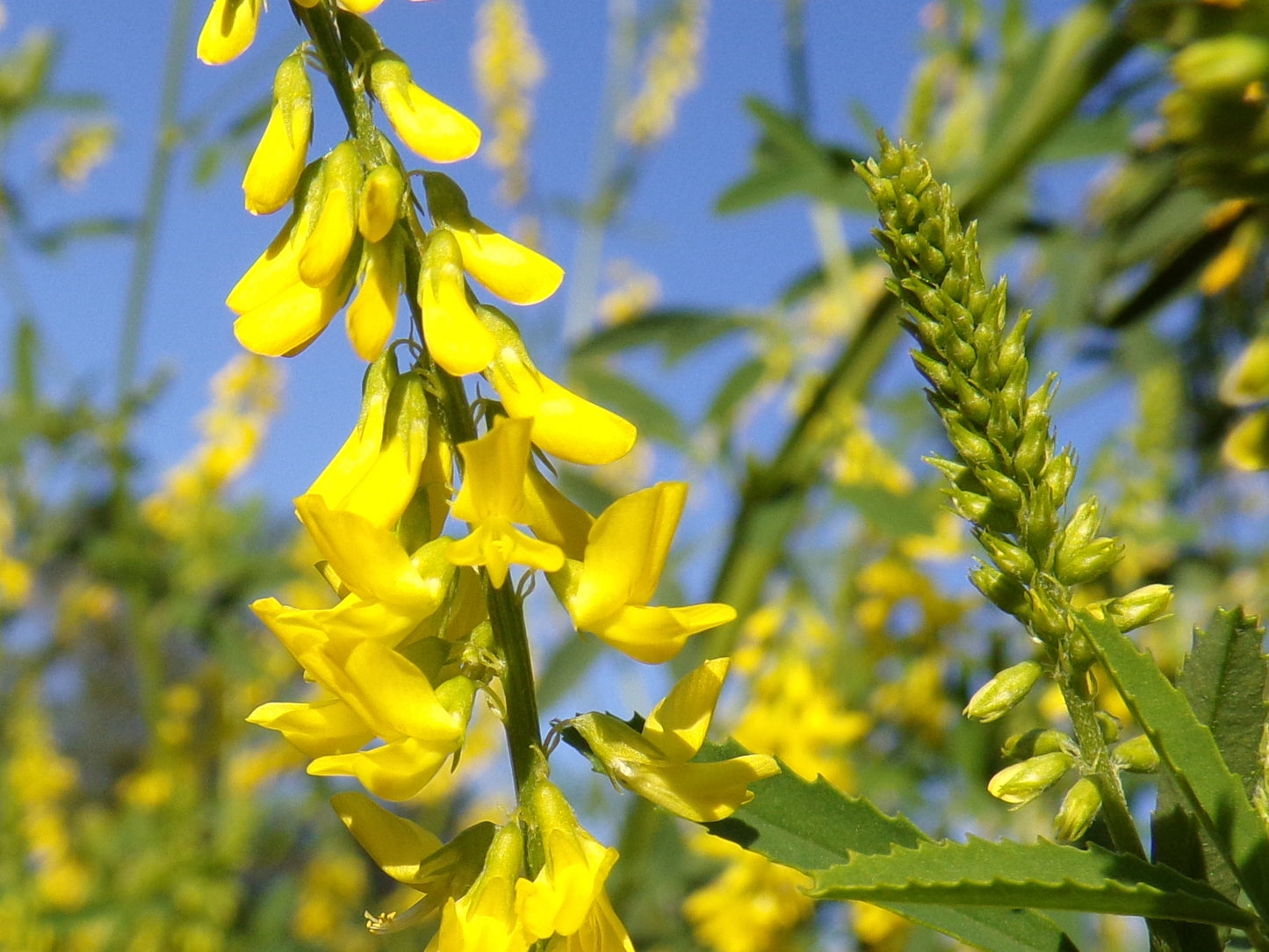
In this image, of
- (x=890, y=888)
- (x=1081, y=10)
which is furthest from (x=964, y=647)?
(x=890, y=888)

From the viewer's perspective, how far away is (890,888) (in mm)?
430

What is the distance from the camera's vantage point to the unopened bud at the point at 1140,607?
1.71ft

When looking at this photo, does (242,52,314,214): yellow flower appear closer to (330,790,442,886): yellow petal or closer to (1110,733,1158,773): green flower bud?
(330,790,442,886): yellow petal

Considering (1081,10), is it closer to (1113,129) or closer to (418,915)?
(1113,129)

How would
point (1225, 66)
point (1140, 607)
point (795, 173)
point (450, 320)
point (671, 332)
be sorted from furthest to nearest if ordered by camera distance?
point (671, 332) < point (795, 173) < point (450, 320) < point (1140, 607) < point (1225, 66)

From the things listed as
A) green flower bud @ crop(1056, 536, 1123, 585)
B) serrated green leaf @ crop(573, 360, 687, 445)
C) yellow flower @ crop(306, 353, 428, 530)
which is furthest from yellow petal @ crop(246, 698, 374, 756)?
serrated green leaf @ crop(573, 360, 687, 445)

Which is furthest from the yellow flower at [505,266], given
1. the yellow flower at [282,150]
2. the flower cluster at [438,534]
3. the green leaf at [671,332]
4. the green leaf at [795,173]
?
the green leaf at [671,332]

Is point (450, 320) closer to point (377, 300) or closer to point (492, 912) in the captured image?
point (377, 300)

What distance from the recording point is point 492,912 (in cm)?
59

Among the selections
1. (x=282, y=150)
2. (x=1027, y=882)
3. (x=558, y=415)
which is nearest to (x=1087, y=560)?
(x=1027, y=882)

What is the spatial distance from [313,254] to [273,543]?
3194 mm

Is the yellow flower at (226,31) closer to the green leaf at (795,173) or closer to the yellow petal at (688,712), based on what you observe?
the yellow petal at (688,712)

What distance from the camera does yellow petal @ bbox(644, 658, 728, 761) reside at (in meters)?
0.60

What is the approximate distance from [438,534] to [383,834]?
0.58ft
